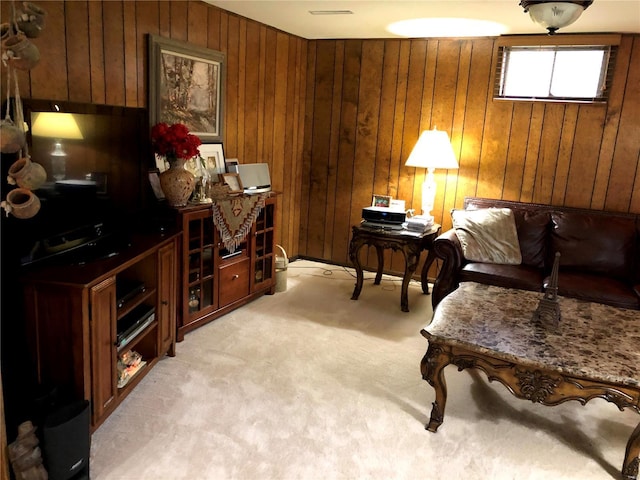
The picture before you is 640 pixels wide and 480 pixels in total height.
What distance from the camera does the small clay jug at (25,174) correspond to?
1710 mm

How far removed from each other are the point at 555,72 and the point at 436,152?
112cm

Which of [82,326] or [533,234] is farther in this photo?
[533,234]

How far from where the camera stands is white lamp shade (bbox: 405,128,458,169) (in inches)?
158

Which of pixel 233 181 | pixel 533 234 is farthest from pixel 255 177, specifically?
pixel 533 234

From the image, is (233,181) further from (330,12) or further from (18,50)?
(18,50)

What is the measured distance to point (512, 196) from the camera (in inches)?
169

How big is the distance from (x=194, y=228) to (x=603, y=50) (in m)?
3.27

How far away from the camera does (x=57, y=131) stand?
2133 millimetres

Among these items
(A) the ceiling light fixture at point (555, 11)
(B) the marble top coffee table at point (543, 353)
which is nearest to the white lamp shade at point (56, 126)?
(B) the marble top coffee table at point (543, 353)

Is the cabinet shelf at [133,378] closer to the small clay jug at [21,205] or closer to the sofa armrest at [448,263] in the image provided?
the small clay jug at [21,205]

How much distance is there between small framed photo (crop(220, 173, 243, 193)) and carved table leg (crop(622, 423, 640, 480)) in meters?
2.64

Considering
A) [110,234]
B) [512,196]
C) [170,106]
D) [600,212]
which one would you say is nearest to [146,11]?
[170,106]

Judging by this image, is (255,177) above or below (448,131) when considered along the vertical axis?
below

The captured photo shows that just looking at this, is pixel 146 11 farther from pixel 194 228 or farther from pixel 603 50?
pixel 603 50
